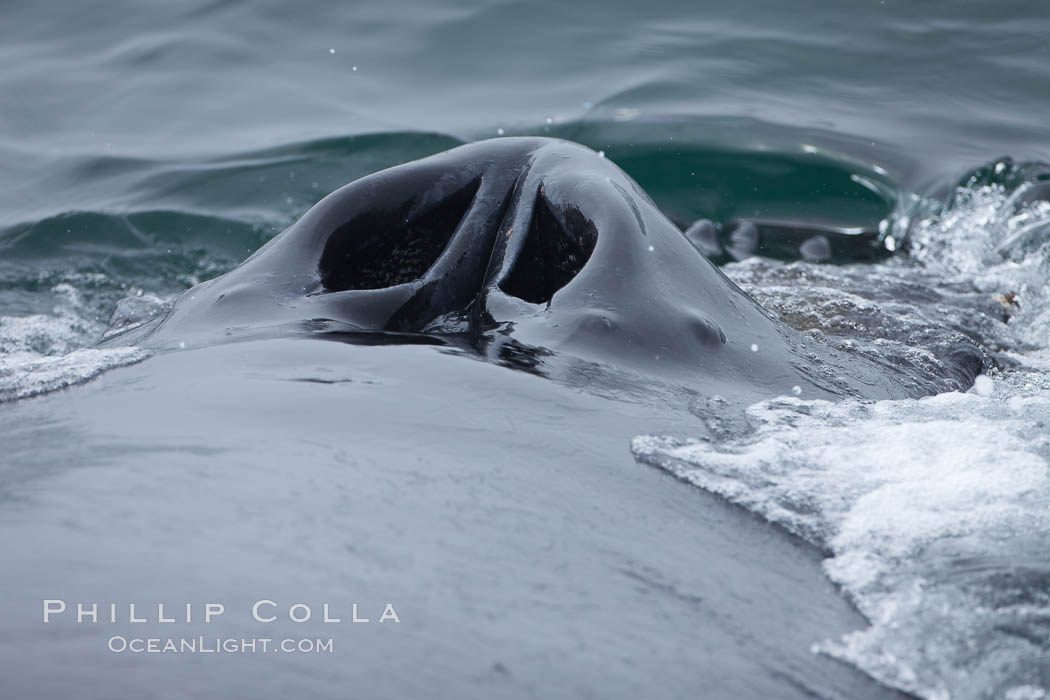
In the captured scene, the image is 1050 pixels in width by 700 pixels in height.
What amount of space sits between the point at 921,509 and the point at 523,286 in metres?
1.28

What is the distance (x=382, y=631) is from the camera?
163 cm

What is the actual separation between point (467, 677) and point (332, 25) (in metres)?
8.44

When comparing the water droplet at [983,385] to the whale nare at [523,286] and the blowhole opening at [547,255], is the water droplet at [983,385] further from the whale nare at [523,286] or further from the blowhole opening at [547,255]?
the blowhole opening at [547,255]

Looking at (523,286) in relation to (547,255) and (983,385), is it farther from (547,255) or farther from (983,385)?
(983,385)

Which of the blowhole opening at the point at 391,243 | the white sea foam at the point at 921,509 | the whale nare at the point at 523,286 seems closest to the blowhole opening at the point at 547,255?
the whale nare at the point at 523,286

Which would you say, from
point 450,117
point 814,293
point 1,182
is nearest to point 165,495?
point 814,293

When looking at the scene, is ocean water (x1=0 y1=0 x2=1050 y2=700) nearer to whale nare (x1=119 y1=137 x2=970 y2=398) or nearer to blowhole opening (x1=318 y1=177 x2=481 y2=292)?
whale nare (x1=119 y1=137 x2=970 y2=398)

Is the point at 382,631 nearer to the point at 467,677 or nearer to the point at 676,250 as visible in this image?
the point at 467,677

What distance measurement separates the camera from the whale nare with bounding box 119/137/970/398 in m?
2.89

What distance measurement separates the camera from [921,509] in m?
2.22

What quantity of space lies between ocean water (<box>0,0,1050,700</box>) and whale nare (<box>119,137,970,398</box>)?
243 millimetres

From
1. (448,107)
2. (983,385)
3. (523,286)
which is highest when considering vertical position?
(448,107)

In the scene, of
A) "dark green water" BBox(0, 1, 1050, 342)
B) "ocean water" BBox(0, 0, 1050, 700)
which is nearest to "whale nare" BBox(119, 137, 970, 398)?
"ocean water" BBox(0, 0, 1050, 700)

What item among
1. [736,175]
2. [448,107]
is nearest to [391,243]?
[736,175]
